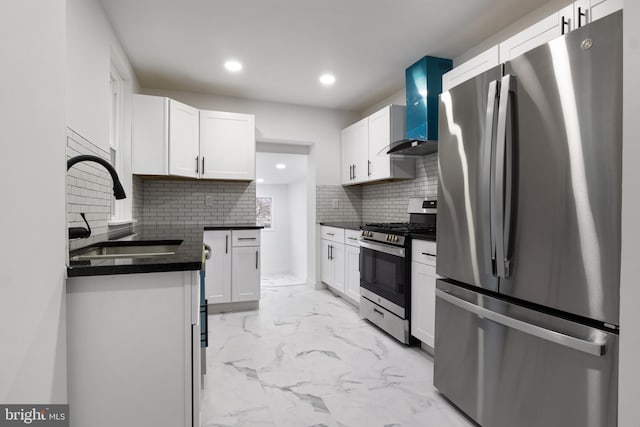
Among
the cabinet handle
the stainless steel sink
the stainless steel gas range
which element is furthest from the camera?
the stainless steel gas range

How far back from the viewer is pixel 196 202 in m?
4.06

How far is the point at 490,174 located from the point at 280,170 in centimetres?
505

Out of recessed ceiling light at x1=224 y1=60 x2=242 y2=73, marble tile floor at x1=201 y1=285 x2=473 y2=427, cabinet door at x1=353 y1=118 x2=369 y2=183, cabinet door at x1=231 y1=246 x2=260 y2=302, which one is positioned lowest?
marble tile floor at x1=201 y1=285 x2=473 y2=427

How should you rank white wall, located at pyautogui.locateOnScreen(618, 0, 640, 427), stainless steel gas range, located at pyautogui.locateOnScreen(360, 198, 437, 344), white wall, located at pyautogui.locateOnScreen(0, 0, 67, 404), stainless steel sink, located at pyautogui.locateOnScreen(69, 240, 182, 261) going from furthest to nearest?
1. stainless steel gas range, located at pyautogui.locateOnScreen(360, 198, 437, 344)
2. stainless steel sink, located at pyautogui.locateOnScreen(69, 240, 182, 261)
3. white wall, located at pyautogui.locateOnScreen(618, 0, 640, 427)
4. white wall, located at pyautogui.locateOnScreen(0, 0, 67, 404)

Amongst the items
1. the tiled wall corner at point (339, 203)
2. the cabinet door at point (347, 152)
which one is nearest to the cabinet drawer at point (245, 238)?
the tiled wall corner at point (339, 203)

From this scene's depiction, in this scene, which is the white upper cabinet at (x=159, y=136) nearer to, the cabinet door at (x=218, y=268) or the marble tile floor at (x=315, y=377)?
the cabinet door at (x=218, y=268)

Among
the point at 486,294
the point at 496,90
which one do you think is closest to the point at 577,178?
the point at 496,90

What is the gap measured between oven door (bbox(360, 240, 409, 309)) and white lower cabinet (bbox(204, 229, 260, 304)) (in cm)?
122

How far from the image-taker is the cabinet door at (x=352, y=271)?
3570mm

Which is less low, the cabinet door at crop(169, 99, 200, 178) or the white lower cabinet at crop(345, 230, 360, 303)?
the cabinet door at crop(169, 99, 200, 178)

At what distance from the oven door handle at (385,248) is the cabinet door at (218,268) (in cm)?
148

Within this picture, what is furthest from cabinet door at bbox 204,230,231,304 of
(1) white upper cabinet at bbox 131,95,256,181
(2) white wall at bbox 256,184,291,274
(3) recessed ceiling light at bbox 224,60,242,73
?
(2) white wall at bbox 256,184,291,274

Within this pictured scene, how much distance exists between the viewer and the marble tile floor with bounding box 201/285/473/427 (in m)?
1.79

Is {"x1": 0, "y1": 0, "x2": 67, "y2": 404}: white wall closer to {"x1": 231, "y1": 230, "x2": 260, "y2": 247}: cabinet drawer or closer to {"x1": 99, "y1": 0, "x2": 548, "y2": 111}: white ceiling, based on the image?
{"x1": 99, "y1": 0, "x2": 548, "y2": 111}: white ceiling
